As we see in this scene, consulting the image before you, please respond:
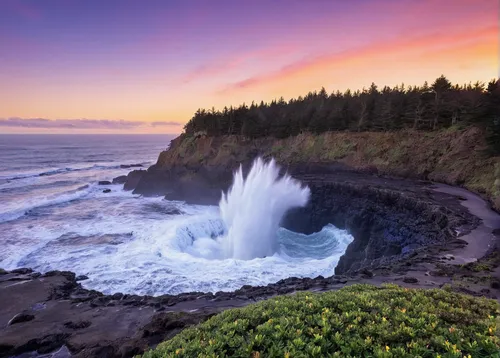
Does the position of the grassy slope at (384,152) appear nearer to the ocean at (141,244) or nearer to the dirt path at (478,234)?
the dirt path at (478,234)

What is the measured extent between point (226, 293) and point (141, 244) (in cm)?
1497

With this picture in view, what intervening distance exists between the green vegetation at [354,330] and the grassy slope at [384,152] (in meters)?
21.5

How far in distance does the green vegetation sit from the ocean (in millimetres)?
10522

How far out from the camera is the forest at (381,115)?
112ft

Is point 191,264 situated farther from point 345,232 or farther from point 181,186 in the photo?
point 181,186

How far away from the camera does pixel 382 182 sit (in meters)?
34.8

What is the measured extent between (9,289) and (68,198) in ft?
119

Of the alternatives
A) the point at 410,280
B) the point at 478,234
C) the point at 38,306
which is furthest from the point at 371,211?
the point at 38,306

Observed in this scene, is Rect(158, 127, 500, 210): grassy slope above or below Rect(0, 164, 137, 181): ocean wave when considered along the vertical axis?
above

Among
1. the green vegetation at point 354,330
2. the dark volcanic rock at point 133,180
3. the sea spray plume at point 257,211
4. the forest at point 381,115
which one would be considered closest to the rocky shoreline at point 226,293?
the green vegetation at point 354,330

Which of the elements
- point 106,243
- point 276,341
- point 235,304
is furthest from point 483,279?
point 106,243

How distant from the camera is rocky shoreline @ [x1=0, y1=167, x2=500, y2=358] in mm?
9797

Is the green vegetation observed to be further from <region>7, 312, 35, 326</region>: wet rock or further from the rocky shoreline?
<region>7, 312, 35, 326</region>: wet rock

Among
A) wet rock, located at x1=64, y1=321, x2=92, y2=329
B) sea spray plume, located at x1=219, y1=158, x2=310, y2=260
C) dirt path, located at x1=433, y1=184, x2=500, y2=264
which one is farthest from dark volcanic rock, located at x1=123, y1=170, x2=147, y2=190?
dirt path, located at x1=433, y1=184, x2=500, y2=264
